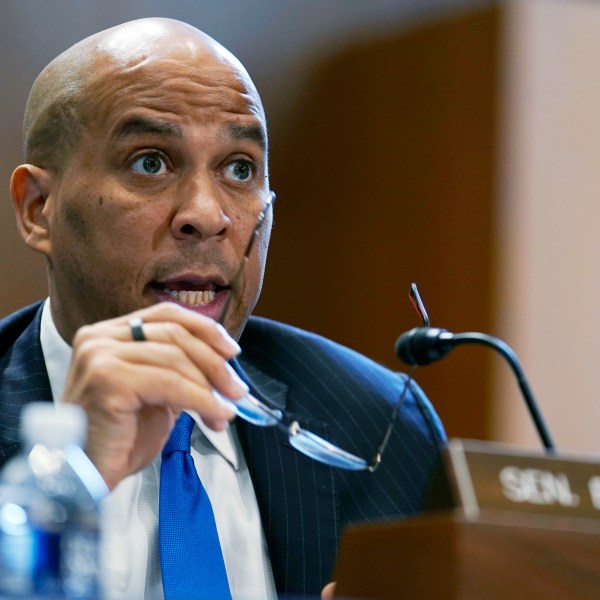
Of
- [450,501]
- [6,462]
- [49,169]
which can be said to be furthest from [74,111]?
[450,501]

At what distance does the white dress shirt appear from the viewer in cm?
171

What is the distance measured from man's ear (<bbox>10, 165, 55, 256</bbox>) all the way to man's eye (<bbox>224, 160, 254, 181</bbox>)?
1.02 ft

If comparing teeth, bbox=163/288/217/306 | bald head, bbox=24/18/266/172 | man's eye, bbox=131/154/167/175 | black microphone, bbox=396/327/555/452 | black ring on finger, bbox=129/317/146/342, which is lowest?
black microphone, bbox=396/327/555/452

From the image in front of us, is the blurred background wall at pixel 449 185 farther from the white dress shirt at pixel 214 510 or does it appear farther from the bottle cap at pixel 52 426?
the bottle cap at pixel 52 426

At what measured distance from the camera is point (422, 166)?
4.02 m

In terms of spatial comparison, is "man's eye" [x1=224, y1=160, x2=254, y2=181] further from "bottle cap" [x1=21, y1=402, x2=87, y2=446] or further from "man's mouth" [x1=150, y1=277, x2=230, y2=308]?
"bottle cap" [x1=21, y1=402, x2=87, y2=446]

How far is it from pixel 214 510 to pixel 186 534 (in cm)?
15

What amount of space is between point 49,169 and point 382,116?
229 centimetres

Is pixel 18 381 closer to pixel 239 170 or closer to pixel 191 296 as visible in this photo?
pixel 191 296

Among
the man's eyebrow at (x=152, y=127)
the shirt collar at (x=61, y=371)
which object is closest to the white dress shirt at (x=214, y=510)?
the shirt collar at (x=61, y=371)

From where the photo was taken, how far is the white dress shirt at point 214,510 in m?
1.71

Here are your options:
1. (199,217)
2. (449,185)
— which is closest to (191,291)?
(199,217)

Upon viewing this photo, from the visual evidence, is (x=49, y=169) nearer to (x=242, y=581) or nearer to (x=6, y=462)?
(x=6, y=462)

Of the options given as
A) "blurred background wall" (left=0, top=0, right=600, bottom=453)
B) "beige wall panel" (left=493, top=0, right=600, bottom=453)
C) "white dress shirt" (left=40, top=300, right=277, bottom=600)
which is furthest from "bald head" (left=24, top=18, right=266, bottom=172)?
"beige wall panel" (left=493, top=0, right=600, bottom=453)
